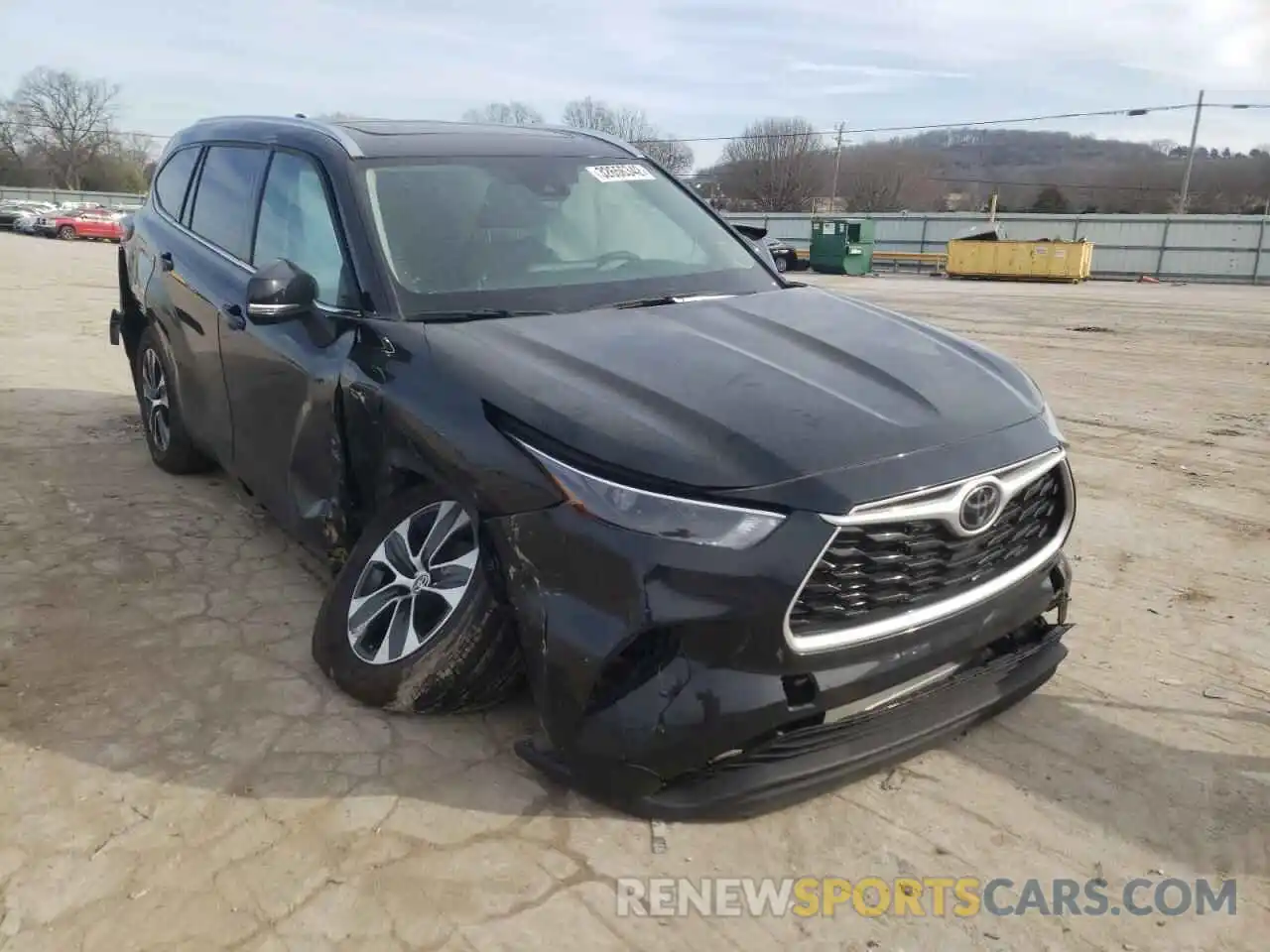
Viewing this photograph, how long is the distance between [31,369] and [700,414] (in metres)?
7.78

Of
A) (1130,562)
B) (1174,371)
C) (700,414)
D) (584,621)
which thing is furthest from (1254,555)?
(1174,371)

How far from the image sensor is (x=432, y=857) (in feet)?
7.70

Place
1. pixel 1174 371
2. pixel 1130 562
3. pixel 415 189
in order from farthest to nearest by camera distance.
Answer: pixel 1174 371 → pixel 1130 562 → pixel 415 189

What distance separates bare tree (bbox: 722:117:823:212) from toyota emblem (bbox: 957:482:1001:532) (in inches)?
2922

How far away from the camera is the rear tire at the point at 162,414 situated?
486 cm

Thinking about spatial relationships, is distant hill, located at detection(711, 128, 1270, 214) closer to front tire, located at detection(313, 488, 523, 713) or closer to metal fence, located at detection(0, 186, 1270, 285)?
metal fence, located at detection(0, 186, 1270, 285)

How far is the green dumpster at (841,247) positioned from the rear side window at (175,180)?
2874 centimetres

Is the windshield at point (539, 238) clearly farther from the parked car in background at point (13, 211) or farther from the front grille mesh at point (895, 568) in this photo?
the parked car in background at point (13, 211)

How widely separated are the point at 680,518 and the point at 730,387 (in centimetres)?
51

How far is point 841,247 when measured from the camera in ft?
105

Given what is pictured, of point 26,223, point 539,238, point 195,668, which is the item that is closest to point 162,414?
point 195,668

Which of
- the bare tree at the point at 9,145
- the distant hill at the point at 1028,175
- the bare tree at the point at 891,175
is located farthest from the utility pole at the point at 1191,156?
the bare tree at the point at 9,145

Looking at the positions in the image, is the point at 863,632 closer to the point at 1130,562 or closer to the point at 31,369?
the point at 1130,562

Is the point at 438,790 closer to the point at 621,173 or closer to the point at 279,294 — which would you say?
the point at 279,294
